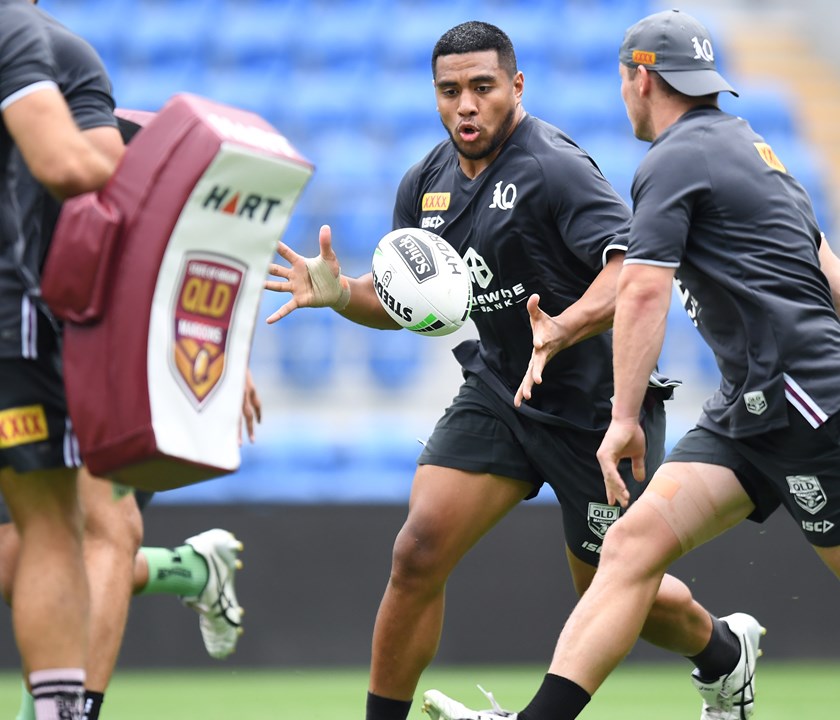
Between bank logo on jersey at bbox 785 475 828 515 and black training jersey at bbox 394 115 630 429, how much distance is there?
0.87 meters

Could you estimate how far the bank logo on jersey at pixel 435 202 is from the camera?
5.17 meters

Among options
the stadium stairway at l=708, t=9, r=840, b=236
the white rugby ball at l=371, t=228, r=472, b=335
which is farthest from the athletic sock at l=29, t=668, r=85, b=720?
the stadium stairway at l=708, t=9, r=840, b=236

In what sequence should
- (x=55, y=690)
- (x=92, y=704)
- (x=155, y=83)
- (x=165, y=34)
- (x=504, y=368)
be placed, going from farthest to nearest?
(x=165, y=34), (x=155, y=83), (x=504, y=368), (x=92, y=704), (x=55, y=690)

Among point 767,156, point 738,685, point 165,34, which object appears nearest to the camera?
point 767,156

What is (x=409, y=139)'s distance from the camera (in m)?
11.8

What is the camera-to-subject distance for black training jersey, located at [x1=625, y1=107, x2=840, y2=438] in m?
4.20

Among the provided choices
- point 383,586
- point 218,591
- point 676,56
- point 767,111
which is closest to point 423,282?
point 676,56

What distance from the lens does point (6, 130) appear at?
3789 millimetres

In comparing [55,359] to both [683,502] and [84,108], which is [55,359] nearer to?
[84,108]

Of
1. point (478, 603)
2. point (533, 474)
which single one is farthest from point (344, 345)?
point (533, 474)

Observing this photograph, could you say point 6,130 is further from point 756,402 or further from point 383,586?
point 383,586

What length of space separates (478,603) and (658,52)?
4252 mm

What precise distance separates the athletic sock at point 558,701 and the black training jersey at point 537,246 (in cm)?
111

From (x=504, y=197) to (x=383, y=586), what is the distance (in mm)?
3523
